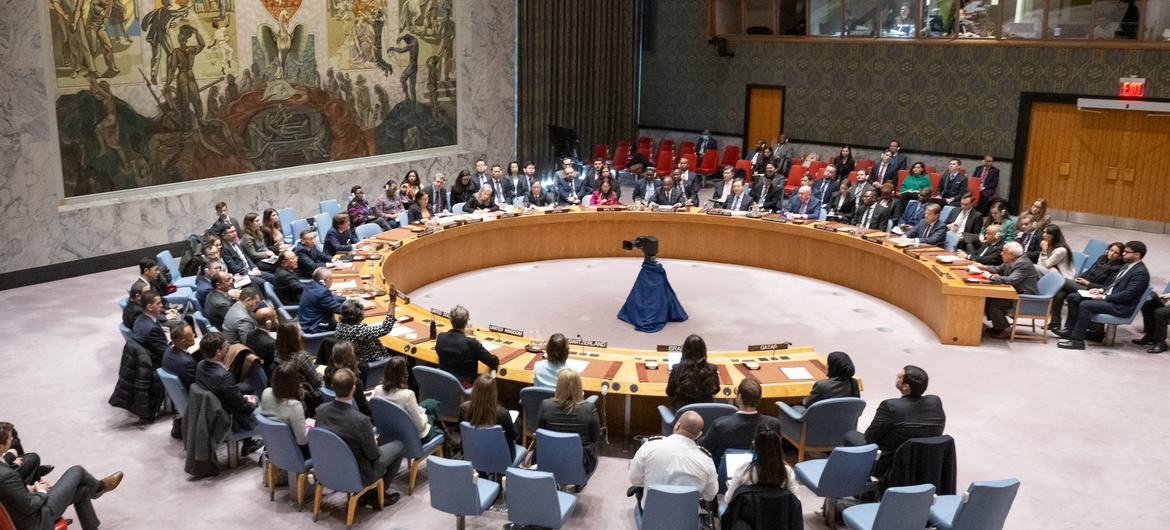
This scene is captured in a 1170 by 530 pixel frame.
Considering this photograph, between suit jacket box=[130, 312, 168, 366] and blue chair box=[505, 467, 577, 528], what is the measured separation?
152 inches

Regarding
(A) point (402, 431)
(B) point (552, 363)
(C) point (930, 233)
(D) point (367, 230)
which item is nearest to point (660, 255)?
(C) point (930, 233)

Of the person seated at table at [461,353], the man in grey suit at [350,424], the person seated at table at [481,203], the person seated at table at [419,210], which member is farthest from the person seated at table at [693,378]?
the person seated at table at [481,203]

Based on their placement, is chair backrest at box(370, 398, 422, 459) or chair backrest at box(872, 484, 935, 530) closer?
chair backrest at box(872, 484, 935, 530)

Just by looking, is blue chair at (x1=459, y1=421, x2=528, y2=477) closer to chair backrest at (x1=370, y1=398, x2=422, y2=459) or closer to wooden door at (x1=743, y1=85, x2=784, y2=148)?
chair backrest at (x1=370, y1=398, x2=422, y2=459)

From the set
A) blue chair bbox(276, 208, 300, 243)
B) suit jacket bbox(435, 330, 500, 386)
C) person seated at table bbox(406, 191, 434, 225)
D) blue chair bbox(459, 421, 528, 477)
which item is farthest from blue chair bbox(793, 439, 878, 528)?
blue chair bbox(276, 208, 300, 243)

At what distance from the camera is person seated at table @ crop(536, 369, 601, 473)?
20.5 ft

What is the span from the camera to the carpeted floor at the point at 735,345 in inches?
265

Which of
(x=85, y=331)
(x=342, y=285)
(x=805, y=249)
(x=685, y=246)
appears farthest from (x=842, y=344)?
(x=85, y=331)

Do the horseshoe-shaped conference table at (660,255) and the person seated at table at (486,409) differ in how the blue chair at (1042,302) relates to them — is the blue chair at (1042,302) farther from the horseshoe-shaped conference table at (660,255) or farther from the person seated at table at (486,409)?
the person seated at table at (486,409)

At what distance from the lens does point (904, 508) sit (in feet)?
17.8

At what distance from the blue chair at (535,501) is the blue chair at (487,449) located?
56cm

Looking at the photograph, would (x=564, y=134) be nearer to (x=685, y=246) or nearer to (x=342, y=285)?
(x=685, y=246)

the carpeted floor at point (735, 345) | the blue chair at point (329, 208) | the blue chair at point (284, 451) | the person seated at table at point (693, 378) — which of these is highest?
the blue chair at point (329, 208)

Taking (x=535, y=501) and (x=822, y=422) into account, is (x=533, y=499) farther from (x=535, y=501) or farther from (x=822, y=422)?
(x=822, y=422)
